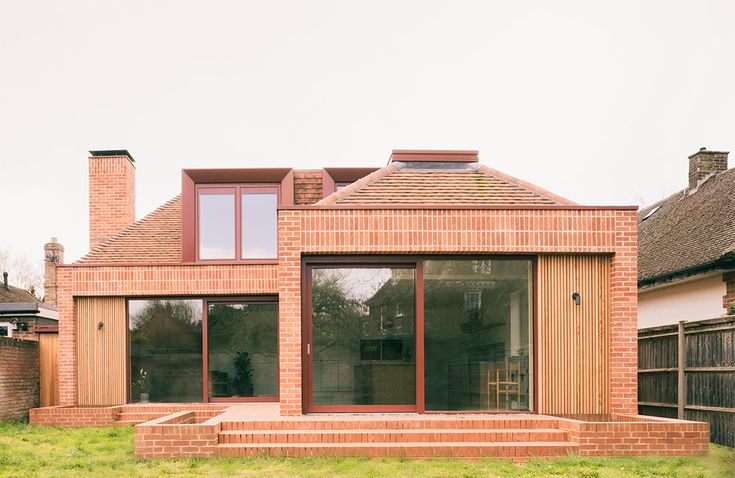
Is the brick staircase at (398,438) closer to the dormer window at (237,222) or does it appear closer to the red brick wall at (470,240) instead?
the red brick wall at (470,240)

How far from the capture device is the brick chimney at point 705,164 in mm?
19766

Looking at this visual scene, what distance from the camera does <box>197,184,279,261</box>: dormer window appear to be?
14.3 meters

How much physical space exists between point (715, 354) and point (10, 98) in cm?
1555

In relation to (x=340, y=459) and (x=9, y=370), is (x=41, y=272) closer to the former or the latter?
→ (x=9, y=370)

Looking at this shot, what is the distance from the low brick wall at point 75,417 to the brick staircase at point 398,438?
4.88m

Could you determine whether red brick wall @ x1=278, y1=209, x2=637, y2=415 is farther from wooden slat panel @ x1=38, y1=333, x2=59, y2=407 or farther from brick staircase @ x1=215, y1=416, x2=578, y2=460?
wooden slat panel @ x1=38, y1=333, x2=59, y2=407

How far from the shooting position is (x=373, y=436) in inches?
348

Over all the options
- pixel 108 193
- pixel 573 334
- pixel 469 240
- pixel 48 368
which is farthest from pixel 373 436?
pixel 108 193

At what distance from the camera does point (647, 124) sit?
731 inches

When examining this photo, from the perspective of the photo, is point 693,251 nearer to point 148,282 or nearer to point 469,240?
point 469,240

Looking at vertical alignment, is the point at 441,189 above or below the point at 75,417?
above

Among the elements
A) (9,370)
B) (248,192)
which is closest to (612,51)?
(248,192)

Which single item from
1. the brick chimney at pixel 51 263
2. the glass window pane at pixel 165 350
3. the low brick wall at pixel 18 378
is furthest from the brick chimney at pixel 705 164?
the brick chimney at pixel 51 263

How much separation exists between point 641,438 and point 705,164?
14.0 meters
